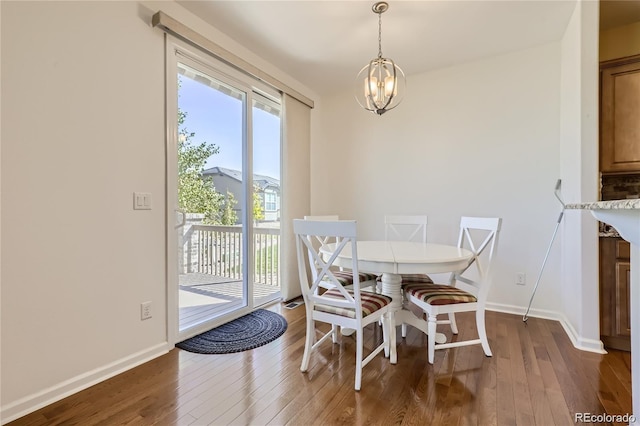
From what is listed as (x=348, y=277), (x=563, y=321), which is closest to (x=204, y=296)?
(x=348, y=277)

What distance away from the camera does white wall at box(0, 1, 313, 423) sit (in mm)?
1513

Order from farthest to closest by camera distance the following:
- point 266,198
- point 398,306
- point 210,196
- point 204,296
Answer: point 266,198 → point 204,296 → point 210,196 → point 398,306

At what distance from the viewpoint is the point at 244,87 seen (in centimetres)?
293

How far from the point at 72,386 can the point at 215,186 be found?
64.9 inches

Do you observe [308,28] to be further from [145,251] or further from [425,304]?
[425,304]

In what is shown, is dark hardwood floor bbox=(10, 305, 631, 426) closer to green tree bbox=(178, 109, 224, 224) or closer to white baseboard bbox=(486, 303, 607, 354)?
white baseboard bbox=(486, 303, 607, 354)

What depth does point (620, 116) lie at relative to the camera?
2.29 meters

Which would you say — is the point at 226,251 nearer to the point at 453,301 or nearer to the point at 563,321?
the point at 453,301

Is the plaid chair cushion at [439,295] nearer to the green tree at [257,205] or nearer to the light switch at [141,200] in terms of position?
the green tree at [257,205]

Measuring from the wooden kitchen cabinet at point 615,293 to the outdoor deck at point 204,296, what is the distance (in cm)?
289

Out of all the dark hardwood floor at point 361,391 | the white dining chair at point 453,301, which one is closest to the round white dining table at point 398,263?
the white dining chair at point 453,301

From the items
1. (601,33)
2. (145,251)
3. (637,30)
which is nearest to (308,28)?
(145,251)

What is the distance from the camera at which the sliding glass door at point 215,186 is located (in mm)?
2375

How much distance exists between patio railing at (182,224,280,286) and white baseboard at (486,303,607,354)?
237 centimetres
